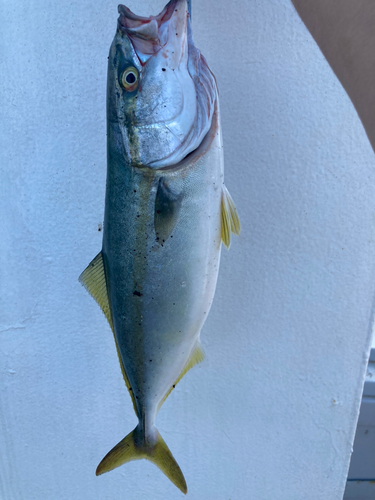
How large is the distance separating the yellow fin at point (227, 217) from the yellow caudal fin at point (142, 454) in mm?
493

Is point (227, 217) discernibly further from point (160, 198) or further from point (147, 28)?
point (147, 28)

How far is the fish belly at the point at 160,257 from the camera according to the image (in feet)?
1.92

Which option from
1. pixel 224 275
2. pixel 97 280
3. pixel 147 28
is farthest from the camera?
pixel 224 275

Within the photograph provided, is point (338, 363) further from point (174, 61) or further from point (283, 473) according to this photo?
point (174, 61)

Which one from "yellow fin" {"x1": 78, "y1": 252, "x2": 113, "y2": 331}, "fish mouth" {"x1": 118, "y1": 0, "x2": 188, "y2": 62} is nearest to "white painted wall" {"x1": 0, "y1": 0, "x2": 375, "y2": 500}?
"yellow fin" {"x1": 78, "y1": 252, "x2": 113, "y2": 331}

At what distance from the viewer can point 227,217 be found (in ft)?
2.00

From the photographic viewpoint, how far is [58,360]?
3.18ft

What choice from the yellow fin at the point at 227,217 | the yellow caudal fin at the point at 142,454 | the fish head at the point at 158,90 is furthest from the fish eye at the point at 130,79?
the yellow caudal fin at the point at 142,454

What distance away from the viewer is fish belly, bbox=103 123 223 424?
585mm

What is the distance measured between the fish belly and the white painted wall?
0.87ft

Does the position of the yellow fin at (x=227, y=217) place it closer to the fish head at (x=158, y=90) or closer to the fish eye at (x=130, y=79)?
the fish head at (x=158, y=90)

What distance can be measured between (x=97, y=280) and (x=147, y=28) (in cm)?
48

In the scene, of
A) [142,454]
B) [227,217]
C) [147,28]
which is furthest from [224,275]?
[147,28]

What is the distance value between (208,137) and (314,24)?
0.41 meters
